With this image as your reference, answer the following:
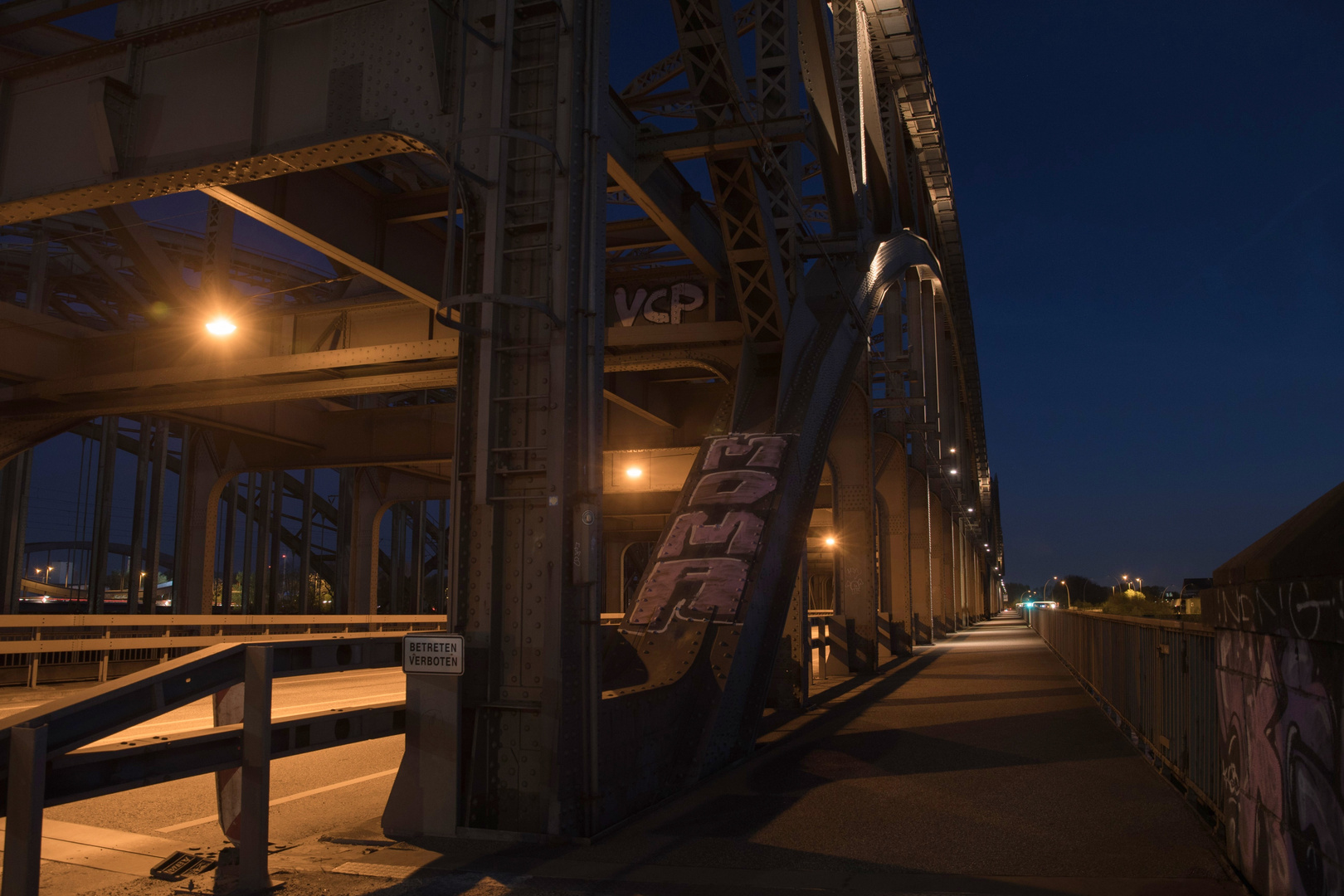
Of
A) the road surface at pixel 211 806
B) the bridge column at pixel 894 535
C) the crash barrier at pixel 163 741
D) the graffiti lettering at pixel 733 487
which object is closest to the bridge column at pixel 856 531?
the bridge column at pixel 894 535

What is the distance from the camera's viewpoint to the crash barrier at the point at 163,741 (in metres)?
4.00

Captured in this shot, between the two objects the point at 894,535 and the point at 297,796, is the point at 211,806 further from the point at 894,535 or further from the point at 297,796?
A: the point at 894,535

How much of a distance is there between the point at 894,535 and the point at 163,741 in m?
27.6

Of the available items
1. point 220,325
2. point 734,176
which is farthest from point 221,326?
point 734,176

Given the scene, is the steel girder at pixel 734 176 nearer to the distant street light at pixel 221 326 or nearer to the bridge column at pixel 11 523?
the distant street light at pixel 221 326

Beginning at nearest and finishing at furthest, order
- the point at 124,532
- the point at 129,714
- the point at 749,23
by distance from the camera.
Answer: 1. the point at 129,714
2. the point at 749,23
3. the point at 124,532

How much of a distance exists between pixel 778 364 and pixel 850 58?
8121 millimetres

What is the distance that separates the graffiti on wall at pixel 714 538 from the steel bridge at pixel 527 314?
38mm

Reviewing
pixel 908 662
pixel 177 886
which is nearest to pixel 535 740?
pixel 177 886

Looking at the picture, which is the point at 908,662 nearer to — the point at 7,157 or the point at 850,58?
the point at 850,58

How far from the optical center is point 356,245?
506 inches

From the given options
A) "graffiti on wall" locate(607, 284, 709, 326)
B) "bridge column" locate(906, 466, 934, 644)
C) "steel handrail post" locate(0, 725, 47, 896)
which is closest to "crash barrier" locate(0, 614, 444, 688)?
"graffiti on wall" locate(607, 284, 709, 326)

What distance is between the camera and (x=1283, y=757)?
433 centimetres

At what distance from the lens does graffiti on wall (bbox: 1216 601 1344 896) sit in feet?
12.3
